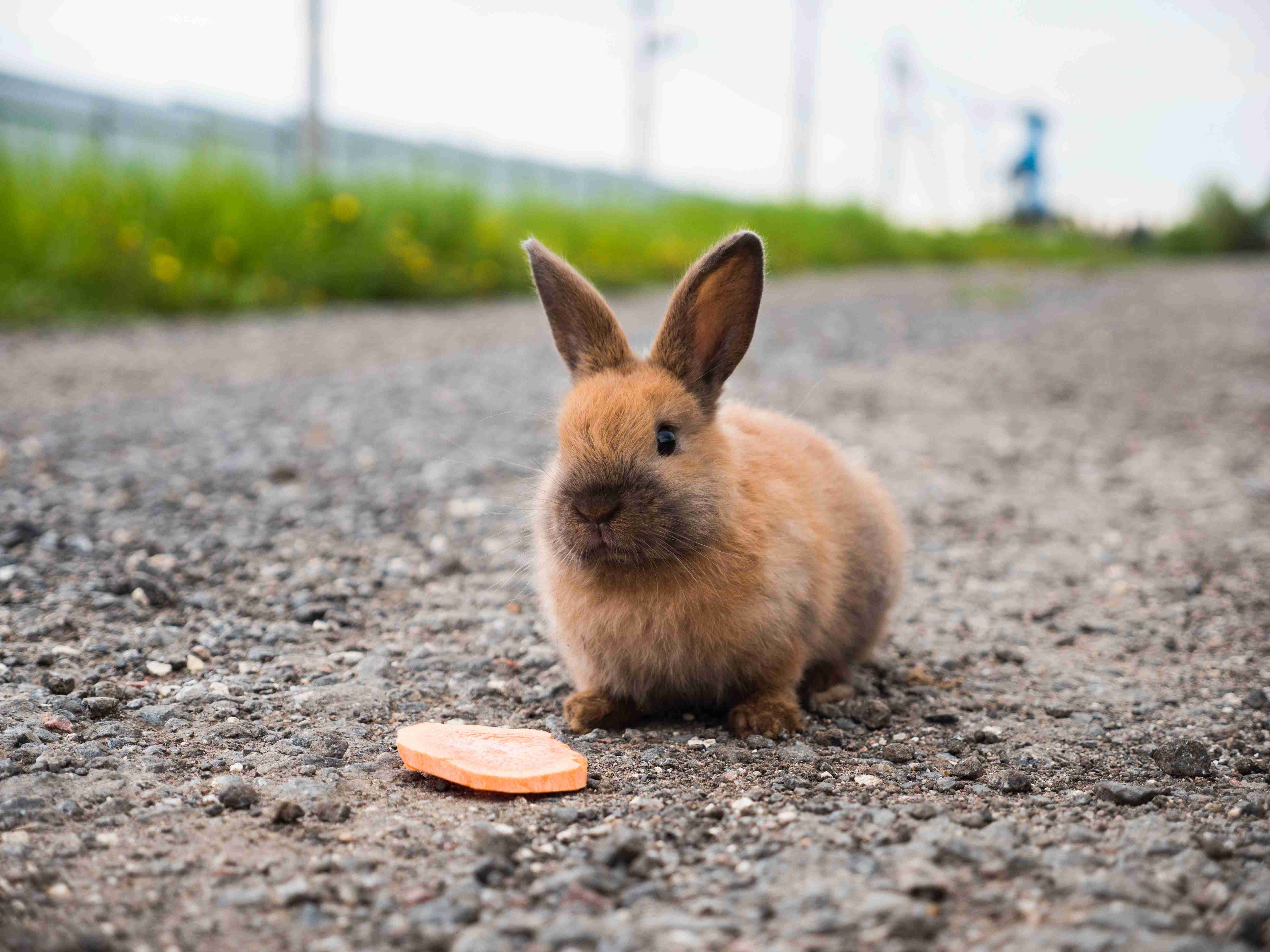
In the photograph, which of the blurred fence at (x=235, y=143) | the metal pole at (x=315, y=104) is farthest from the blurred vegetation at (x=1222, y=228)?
the metal pole at (x=315, y=104)

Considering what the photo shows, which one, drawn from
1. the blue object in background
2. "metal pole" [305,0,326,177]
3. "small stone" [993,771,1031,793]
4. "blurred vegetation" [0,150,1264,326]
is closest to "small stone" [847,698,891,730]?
"small stone" [993,771,1031,793]

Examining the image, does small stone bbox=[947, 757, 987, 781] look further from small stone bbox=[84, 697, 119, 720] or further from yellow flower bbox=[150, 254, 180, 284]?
yellow flower bbox=[150, 254, 180, 284]

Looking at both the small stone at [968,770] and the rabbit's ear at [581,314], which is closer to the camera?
the small stone at [968,770]

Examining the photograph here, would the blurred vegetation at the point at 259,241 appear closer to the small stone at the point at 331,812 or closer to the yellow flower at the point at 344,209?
the yellow flower at the point at 344,209

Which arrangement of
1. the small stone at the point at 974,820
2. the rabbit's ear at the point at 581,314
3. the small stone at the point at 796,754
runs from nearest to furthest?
the small stone at the point at 974,820, the small stone at the point at 796,754, the rabbit's ear at the point at 581,314

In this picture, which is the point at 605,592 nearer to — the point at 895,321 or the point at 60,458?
the point at 60,458

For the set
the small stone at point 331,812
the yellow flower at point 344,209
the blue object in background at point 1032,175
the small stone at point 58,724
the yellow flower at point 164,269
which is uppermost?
the blue object in background at point 1032,175

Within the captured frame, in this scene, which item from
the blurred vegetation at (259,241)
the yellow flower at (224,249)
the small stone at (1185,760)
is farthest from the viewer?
the yellow flower at (224,249)
